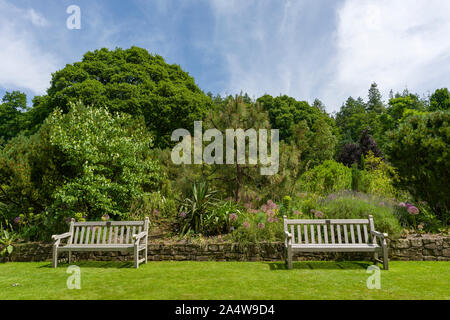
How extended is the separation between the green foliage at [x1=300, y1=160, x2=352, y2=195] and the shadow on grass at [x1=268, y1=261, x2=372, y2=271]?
13.7ft

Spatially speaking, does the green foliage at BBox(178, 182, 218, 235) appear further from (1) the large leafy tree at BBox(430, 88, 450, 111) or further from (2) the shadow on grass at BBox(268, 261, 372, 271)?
(1) the large leafy tree at BBox(430, 88, 450, 111)

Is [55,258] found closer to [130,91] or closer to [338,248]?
[338,248]

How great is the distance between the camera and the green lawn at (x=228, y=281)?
3.74m

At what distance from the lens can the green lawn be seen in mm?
3742

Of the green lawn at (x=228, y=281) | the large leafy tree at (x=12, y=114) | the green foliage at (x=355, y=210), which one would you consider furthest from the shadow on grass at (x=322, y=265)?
the large leafy tree at (x=12, y=114)

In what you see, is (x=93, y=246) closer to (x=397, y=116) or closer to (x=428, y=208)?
(x=428, y=208)

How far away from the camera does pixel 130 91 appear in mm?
16984

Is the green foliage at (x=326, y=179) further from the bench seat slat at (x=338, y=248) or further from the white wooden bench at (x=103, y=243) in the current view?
the white wooden bench at (x=103, y=243)

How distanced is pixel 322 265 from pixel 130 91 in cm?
1474

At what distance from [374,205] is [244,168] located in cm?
307

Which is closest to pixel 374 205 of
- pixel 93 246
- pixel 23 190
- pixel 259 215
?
pixel 259 215

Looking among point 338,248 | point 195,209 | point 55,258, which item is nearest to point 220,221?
point 195,209

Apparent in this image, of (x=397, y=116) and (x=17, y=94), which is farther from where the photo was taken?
(x=397, y=116)

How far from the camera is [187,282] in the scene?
4.33m
